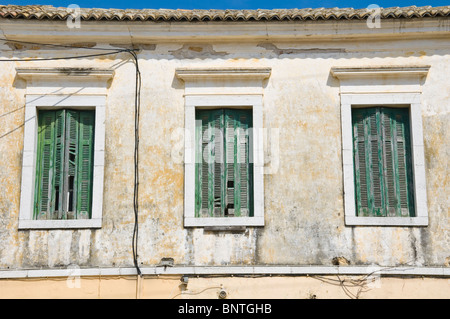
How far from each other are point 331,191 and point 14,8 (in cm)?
665

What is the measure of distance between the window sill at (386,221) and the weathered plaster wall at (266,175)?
92 millimetres

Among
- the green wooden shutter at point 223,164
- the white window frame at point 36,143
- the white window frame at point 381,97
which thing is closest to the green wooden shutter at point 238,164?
the green wooden shutter at point 223,164

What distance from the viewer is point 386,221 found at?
37.5ft

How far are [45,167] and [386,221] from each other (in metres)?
5.86

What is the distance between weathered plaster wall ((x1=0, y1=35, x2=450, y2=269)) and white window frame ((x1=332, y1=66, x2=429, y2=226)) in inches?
5.4

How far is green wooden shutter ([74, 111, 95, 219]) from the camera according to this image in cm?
1173

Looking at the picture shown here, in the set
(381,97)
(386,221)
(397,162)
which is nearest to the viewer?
(386,221)

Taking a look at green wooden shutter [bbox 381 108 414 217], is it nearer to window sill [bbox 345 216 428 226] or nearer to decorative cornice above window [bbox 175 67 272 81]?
window sill [bbox 345 216 428 226]

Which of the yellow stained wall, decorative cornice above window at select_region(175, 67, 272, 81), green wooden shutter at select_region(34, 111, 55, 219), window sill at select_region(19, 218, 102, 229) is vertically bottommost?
the yellow stained wall

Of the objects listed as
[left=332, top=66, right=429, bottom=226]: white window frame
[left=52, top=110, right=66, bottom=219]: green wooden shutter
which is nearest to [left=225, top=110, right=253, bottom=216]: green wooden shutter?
[left=332, top=66, right=429, bottom=226]: white window frame

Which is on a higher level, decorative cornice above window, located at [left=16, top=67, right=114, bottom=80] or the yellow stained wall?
decorative cornice above window, located at [left=16, top=67, right=114, bottom=80]

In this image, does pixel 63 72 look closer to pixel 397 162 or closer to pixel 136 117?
pixel 136 117

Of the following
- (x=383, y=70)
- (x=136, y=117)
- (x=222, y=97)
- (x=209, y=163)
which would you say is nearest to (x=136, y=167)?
(x=136, y=117)

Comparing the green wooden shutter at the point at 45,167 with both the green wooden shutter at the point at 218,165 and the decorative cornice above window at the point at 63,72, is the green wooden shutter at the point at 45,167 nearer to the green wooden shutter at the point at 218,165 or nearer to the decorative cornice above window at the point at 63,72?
the decorative cornice above window at the point at 63,72
